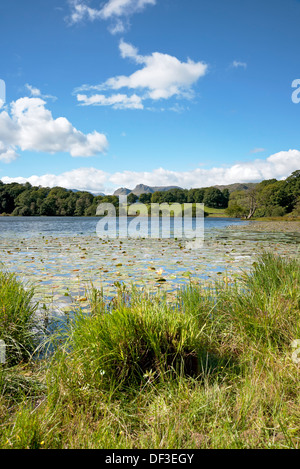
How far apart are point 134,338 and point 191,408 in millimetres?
782

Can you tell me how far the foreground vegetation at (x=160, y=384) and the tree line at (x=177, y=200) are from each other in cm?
5773

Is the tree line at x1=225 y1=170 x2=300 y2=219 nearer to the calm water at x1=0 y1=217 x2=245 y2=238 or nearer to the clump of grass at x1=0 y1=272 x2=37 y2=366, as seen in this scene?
the calm water at x1=0 y1=217 x2=245 y2=238

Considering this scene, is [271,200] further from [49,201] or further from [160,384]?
[160,384]

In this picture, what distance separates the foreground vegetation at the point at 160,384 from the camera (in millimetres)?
2035

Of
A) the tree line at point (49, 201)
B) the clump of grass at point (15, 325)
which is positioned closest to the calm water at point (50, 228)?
the clump of grass at point (15, 325)

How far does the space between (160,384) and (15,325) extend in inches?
73.5

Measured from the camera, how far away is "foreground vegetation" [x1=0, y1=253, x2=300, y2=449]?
2.04 metres

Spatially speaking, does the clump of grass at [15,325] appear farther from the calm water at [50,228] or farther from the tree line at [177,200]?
the tree line at [177,200]

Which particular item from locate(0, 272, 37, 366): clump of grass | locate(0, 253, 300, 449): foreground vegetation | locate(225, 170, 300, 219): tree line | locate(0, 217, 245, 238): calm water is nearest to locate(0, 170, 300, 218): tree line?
locate(225, 170, 300, 219): tree line
